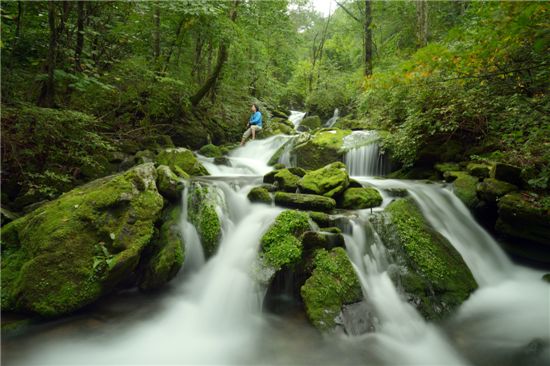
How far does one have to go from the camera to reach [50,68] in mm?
5113

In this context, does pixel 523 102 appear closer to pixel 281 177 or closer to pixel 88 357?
pixel 281 177

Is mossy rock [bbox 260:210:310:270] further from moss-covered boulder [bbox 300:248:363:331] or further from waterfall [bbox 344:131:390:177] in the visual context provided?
waterfall [bbox 344:131:390:177]

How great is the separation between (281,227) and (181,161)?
4515mm

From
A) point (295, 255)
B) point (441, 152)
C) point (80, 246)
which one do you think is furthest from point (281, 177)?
point (441, 152)

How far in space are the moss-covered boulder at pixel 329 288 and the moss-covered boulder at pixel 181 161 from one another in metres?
4.87

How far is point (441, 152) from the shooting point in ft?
25.6

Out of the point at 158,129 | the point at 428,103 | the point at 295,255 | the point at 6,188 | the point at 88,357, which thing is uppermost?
the point at 428,103

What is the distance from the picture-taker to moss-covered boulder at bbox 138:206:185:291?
433 cm

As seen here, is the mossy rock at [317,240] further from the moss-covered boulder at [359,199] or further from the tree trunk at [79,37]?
the tree trunk at [79,37]

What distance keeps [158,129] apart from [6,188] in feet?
17.8

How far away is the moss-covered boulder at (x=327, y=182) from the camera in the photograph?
5.93 metres

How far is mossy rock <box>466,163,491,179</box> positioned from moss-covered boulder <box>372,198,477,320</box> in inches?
100

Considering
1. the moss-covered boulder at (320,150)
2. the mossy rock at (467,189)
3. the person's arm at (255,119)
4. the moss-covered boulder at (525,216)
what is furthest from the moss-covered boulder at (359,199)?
the person's arm at (255,119)

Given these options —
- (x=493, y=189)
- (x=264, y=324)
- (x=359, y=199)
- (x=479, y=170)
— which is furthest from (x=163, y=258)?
(x=479, y=170)
